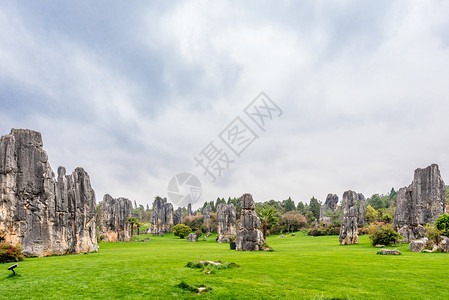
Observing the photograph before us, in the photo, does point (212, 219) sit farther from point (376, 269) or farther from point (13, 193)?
point (376, 269)

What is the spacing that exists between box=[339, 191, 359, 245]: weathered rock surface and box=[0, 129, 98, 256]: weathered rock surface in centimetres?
4157

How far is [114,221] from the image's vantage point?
7019 centimetres

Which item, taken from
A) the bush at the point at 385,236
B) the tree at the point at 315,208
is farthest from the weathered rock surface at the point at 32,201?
the tree at the point at 315,208

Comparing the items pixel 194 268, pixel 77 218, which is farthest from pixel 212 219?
pixel 194 268

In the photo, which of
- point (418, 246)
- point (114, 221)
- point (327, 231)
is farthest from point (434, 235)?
point (114, 221)

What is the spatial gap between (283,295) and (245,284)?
2296 mm

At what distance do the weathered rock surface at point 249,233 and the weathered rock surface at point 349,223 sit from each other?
18428mm

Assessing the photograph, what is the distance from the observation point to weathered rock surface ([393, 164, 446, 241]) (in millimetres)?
43906

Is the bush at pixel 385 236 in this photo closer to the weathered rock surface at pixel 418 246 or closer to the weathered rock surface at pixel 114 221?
the weathered rock surface at pixel 418 246

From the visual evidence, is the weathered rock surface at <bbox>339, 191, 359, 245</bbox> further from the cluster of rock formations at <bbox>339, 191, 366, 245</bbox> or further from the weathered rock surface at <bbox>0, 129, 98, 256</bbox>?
the weathered rock surface at <bbox>0, 129, 98, 256</bbox>

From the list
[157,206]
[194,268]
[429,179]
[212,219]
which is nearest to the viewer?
[194,268]

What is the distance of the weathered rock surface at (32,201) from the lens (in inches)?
1029

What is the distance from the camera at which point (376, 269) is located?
17.4m

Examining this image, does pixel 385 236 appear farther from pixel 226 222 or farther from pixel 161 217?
A: pixel 161 217
